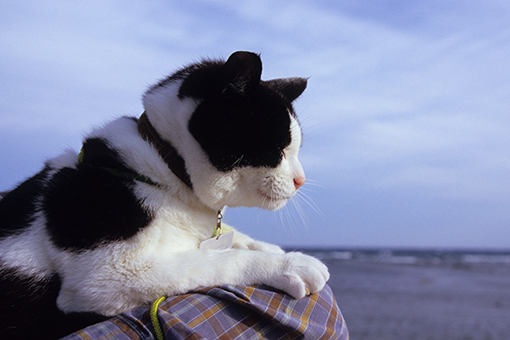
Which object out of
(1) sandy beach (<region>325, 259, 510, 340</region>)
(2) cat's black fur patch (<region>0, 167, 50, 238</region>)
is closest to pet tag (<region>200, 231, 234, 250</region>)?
(2) cat's black fur patch (<region>0, 167, 50, 238</region>)

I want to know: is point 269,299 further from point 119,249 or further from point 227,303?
point 119,249

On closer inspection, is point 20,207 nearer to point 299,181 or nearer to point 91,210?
point 91,210

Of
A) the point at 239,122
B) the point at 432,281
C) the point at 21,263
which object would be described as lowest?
the point at 432,281

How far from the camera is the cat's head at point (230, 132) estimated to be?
104cm

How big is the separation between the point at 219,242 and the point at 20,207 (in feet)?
1.70

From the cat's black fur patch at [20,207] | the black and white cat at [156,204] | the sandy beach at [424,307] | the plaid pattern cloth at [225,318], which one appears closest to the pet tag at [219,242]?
the black and white cat at [156,204]

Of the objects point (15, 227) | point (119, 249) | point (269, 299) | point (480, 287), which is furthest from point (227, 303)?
point (480, 287)

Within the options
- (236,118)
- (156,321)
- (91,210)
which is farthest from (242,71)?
(156,321)

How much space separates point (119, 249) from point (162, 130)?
325mm

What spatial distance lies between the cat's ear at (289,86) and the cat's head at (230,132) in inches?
5.6

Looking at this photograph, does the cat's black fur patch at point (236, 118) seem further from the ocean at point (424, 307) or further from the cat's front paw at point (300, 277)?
the ocean at point (424, 307)

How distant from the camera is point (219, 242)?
1.10 m

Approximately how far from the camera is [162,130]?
1082 mm

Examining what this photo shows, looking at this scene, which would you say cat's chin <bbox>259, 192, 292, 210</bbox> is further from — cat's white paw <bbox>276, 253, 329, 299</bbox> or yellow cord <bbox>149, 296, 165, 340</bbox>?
yellow cord <bbox>149, 296, 165, 340</bbox>
